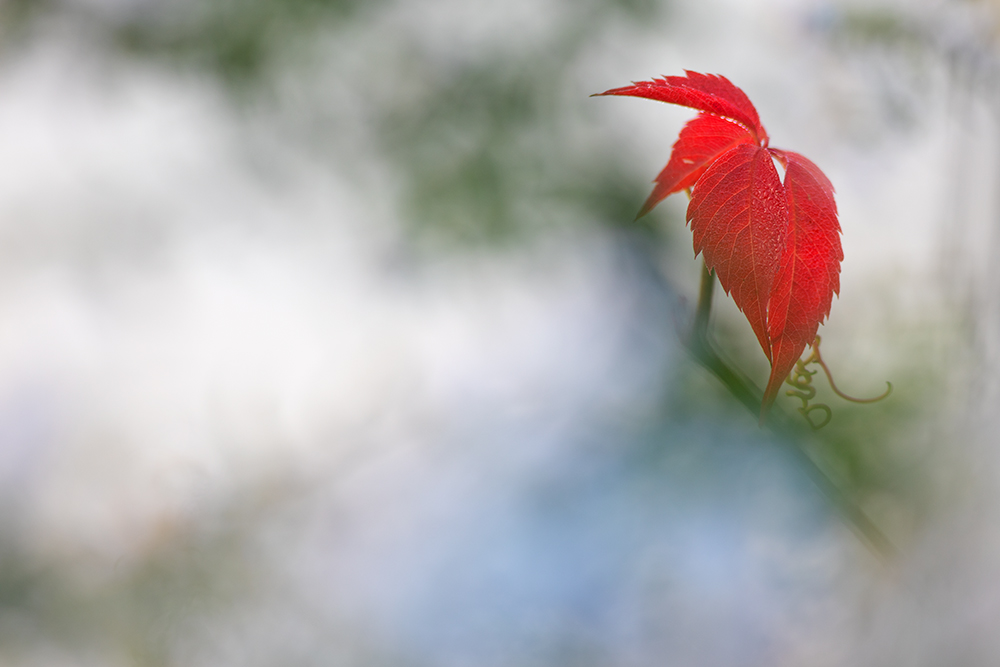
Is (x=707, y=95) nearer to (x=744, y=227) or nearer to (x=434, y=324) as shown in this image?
(x=744, y=227)

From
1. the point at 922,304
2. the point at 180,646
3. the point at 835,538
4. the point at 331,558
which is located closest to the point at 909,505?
the point at 835,538

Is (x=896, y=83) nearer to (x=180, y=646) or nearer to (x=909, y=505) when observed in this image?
(x=909, y=505)

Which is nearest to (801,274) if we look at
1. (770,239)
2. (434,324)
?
(770,239)

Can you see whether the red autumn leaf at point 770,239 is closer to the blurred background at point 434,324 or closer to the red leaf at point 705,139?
the red leaf at point 705,139

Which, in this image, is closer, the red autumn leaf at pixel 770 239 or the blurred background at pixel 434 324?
the red autumn leaf at pixel 770 239

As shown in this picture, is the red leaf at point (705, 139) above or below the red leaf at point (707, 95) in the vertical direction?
below

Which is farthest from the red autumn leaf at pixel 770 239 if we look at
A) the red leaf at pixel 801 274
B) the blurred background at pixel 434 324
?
the blurred background at pixel 434 324
